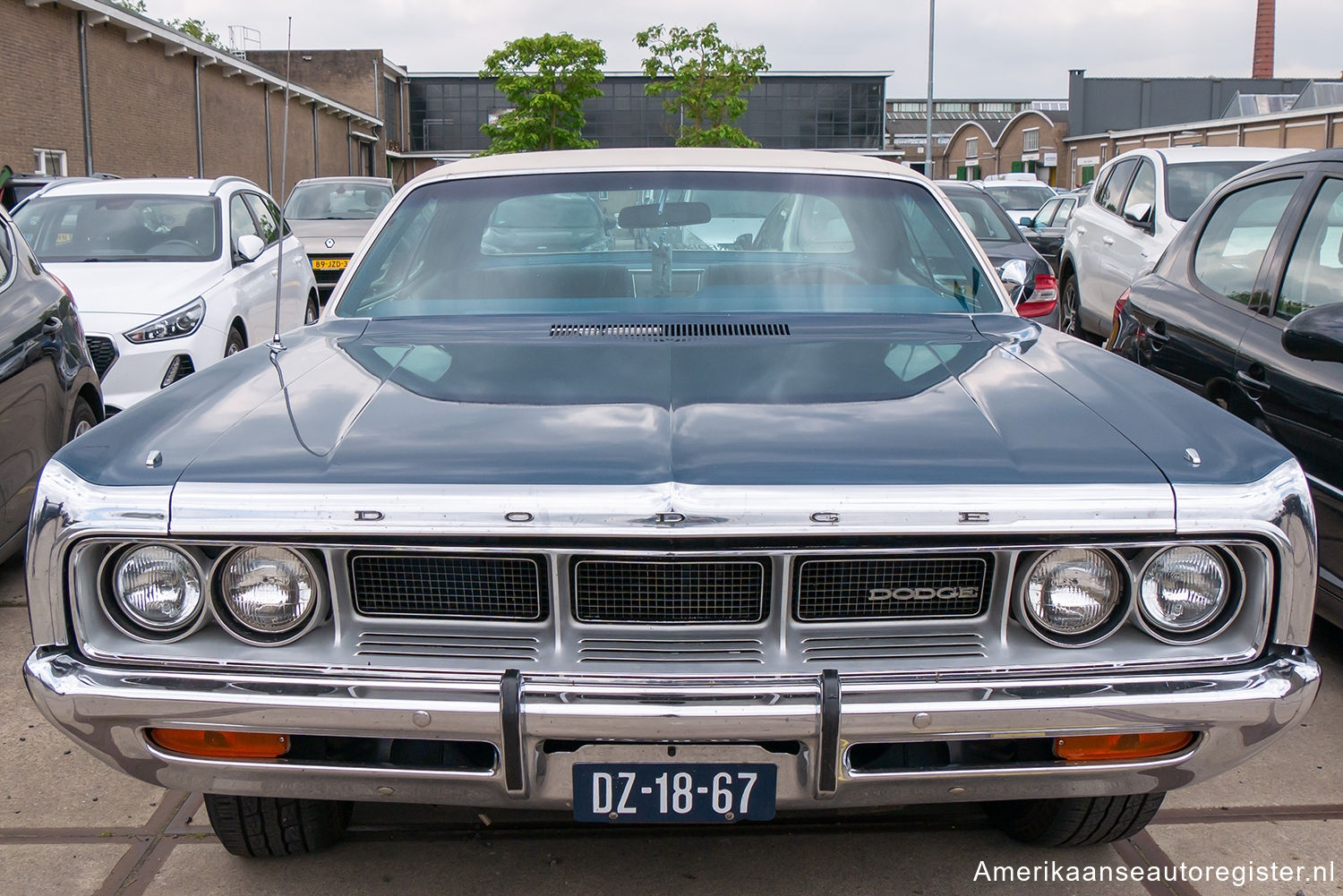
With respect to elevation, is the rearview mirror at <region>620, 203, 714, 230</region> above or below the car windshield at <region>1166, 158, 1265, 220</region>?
below

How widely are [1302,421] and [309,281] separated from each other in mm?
8215

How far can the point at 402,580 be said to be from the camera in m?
2.17

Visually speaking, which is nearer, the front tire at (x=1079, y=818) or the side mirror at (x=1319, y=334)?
the front tire at (x=1079, y=818)

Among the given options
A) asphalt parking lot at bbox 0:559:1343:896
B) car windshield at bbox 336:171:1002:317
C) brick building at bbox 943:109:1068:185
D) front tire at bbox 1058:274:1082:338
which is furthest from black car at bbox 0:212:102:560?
brick building at bbox 943:109:1068:185

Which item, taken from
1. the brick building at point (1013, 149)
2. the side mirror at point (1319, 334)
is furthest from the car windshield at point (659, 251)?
the brick building at point (1013, 149)

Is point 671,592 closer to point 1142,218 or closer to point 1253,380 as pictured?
point 1253,380

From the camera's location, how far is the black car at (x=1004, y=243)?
7.91 metres

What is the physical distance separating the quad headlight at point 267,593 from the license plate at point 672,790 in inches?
22.8

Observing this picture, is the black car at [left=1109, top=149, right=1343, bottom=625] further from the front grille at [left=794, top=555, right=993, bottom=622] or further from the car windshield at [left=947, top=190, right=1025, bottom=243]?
the car windshield at [left=947, top=190, right=1025, bottom=243]

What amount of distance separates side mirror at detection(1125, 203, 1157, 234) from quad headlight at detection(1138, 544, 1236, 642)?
24.2ft

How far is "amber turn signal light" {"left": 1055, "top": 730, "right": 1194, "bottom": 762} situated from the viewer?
2.17 m

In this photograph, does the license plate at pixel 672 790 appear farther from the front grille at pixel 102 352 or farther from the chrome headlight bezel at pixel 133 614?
the front grille at pixel 102 352

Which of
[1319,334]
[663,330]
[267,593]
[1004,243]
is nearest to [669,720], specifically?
[267,593]

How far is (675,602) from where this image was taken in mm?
2154
